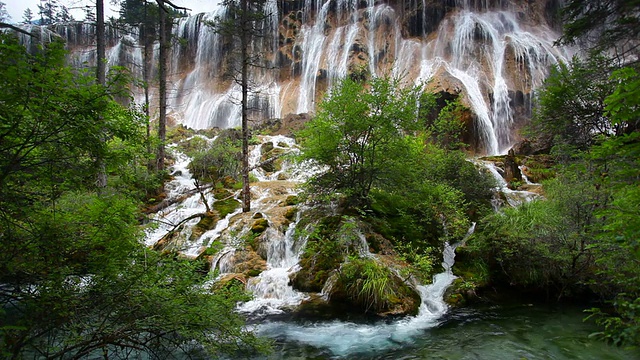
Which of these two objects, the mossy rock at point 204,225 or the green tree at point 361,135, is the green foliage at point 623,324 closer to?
the green tree at point 361,135

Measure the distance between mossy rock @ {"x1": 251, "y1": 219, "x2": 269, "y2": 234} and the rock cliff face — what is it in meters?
13.4

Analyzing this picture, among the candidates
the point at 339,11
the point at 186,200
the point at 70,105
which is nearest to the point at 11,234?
the point at 70,105

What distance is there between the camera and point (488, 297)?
8672 millimetres

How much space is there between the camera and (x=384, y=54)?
104 feet

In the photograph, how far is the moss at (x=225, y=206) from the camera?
12.5 m

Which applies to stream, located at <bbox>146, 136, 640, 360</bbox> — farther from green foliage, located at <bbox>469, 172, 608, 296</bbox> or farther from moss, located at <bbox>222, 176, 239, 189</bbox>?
moss, located at <bbox>222, 176, 239, 189</bbox>

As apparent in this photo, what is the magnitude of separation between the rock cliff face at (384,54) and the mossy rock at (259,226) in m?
13.4

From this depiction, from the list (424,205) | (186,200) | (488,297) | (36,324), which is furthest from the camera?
(186,200)

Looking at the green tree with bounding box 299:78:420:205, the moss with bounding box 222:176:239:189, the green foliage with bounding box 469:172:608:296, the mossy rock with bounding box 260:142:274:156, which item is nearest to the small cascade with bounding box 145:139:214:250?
the moss with bounding box 222:176:239:189

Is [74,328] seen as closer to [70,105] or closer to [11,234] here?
[11,234]

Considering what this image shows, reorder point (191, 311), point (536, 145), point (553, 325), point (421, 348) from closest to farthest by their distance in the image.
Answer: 1. point (191, 311)
2. point (421, 348)
3. point (553, 325)
4. point (536, 145)

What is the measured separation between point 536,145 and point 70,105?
22722 mm

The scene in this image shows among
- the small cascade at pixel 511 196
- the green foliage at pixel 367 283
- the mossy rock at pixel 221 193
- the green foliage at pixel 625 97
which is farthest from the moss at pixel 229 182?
the green foliage at pixel 625 97

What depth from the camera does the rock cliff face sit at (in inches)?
968
